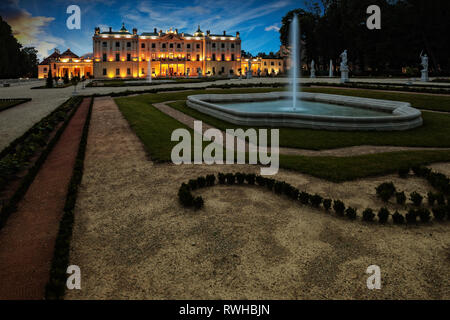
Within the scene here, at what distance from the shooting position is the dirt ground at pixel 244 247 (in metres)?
3.76

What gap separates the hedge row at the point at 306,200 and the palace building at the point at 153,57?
84.5 meters

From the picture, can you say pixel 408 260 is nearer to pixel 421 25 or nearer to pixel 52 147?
pixel 52 147

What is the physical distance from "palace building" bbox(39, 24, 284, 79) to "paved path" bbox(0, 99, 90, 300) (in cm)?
8392

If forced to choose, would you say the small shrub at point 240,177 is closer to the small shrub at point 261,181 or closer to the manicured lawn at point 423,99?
the small shrub at point 261,181

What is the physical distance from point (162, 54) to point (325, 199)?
99057mm

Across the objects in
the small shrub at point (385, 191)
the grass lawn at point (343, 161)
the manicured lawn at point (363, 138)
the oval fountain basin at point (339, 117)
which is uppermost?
the oval fountain basin at point (339, 117)

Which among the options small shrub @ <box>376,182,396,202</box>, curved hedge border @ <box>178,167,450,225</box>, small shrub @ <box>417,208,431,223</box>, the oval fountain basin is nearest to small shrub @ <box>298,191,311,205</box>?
curved hedge border @ <box>178,167,450,225</box>

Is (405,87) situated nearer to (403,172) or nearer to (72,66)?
(403,172)

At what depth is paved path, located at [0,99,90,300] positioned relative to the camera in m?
3.81

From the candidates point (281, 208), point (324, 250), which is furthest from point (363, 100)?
point (324, 250)

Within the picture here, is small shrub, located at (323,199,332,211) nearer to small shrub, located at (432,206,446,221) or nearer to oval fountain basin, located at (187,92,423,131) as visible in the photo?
small shrub, located at (432,206,446,221)

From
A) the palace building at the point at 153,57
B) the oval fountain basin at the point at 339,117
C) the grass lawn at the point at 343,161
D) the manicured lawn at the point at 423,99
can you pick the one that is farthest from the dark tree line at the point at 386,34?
the grass lawn at the point at 343,161

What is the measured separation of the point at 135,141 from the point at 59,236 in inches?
287

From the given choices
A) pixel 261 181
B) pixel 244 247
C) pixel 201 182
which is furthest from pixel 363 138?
pixel 244 247
